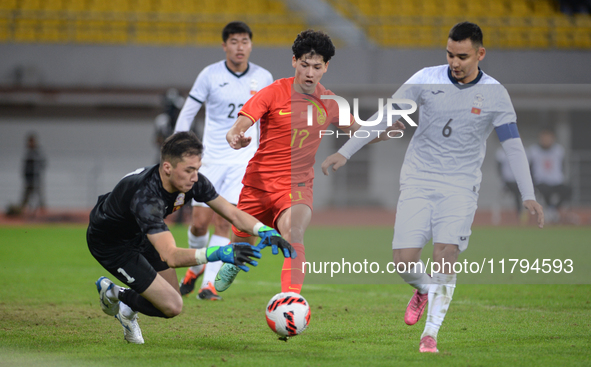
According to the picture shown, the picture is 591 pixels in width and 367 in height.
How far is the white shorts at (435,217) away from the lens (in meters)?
4.80

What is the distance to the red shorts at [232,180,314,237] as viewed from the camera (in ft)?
18.3

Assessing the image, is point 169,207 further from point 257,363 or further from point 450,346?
point 450,346

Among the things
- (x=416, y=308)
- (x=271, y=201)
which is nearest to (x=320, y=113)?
(x=271, y=201)

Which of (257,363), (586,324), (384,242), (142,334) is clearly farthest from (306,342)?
(384,242)

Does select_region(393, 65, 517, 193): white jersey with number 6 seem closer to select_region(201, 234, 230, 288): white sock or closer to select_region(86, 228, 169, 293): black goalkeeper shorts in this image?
select_region(86, 228, 169, 293): black goalkeeper shorts

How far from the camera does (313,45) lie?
5320 millimetres

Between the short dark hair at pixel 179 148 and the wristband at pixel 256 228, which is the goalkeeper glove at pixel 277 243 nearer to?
the wristband at pixel 256 228

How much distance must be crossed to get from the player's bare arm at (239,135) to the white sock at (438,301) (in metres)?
1.73

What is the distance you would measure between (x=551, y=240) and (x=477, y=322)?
28.4 ft

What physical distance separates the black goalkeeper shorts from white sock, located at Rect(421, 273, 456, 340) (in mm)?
2035

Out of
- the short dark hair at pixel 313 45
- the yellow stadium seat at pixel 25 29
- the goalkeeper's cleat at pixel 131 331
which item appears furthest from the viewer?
the yellow stadium seat at pixel 25 29

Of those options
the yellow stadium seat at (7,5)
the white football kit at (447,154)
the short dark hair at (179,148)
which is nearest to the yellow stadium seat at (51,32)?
the yellow stadium seat at (7,5)

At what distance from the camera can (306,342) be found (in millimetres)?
5047

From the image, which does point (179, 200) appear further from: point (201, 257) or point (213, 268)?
point (213, 268)
